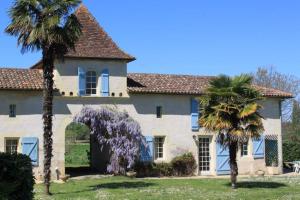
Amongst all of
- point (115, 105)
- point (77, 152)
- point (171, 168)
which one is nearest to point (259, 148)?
point (171, 168)

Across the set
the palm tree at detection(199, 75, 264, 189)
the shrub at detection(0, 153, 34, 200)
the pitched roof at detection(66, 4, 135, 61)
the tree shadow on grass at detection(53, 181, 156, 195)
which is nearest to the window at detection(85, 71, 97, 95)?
the pitched roof at detection(66, 4, 135, 61)

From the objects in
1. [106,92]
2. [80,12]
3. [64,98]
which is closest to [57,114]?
[64,98]

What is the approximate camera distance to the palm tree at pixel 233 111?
20.2 m

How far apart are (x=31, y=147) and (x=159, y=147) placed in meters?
7.43

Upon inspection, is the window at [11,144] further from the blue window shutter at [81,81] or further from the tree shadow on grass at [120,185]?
the tree shadow on grass at [120,185]

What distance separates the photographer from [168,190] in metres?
19.9

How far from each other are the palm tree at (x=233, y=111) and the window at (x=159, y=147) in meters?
7.83

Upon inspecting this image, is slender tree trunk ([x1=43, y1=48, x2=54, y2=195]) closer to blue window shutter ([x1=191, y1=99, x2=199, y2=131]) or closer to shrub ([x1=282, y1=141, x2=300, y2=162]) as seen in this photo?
blue window shutter ([x1=191, y1=99, x2=199, y2=131])

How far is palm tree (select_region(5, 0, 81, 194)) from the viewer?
19375 millimetres

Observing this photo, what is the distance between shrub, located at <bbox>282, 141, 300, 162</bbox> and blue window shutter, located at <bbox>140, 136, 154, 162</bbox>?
12.1 meters

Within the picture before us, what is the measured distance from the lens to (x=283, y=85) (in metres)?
53.5

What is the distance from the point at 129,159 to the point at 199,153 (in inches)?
196

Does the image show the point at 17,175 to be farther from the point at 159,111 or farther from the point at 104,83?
the point at 159,111

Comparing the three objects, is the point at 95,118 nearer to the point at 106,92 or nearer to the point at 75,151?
the point at 106,92
